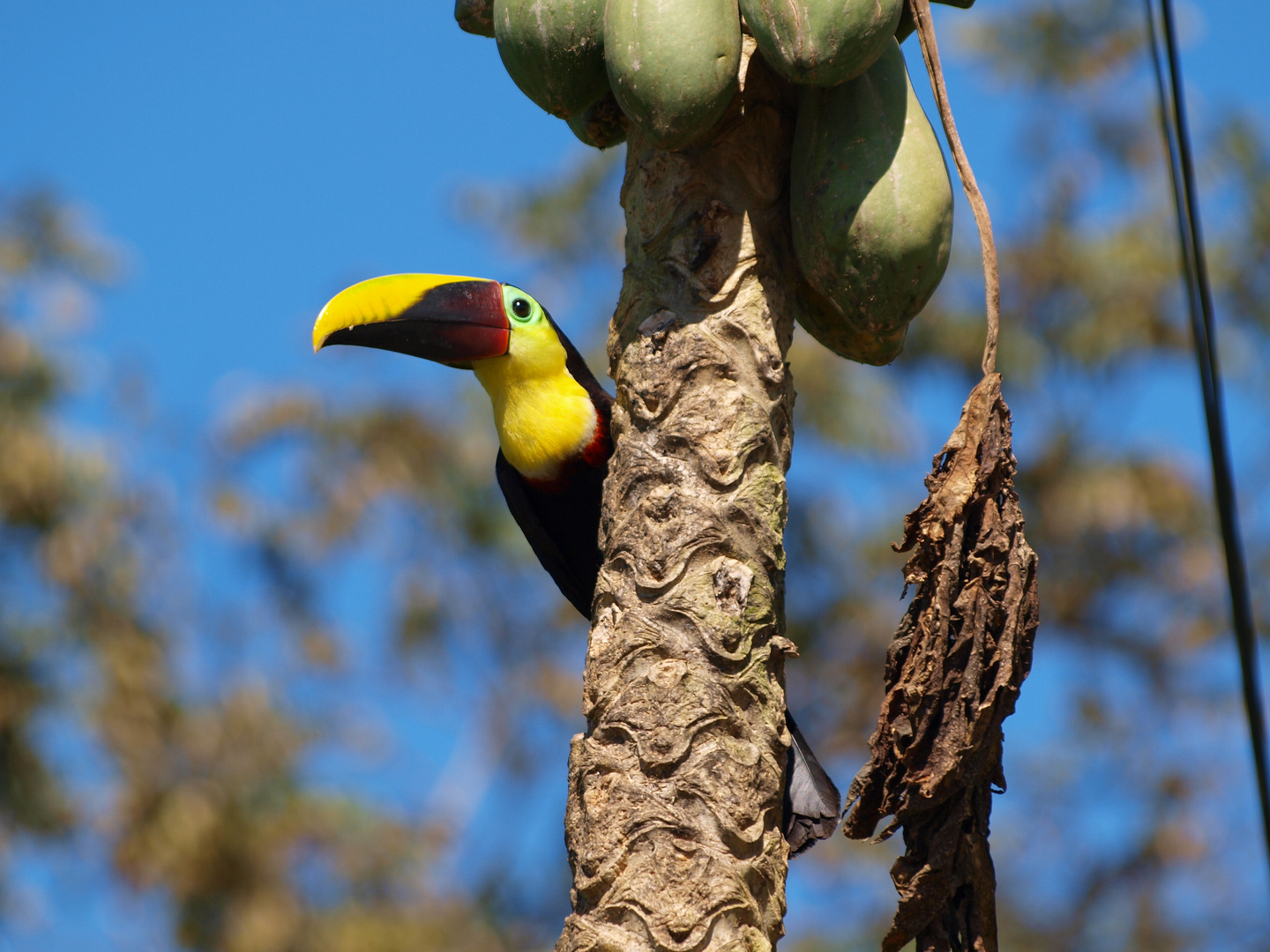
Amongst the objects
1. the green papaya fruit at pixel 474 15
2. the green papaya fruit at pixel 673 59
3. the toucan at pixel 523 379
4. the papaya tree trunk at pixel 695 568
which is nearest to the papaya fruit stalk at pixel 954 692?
the papaya tree trunk at pixel 695 568

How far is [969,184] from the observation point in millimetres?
2256

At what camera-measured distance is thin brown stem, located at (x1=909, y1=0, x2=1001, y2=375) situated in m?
2.24

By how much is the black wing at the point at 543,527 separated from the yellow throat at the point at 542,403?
0.12 m

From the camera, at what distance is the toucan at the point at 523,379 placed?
10.5ft

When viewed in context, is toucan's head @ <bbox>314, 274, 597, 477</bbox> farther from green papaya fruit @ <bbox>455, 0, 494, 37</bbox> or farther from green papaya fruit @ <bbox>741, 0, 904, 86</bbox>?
green papaya fruit @ <bbox>741, 0, 904, 86</bbox>

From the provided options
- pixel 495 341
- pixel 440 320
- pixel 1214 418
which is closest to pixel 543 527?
pixel 495 341

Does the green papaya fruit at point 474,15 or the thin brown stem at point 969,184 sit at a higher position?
the green papaya fruit at point 474,15

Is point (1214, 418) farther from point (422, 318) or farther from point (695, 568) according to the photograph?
point (422, 318)

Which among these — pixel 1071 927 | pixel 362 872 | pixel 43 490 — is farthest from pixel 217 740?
pixel 1071 927

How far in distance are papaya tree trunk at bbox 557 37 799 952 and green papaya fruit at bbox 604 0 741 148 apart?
0.55ft

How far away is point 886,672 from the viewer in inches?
83.7

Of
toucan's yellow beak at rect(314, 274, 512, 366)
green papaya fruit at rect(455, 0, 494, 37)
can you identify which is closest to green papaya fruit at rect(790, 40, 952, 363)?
green papaya fruit at rect(455, 0, 494, 37)

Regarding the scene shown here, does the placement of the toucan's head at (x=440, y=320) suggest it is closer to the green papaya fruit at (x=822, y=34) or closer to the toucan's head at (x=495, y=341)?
the toucan's head at (x=495, y=341)

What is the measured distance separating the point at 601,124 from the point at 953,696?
127 cm
